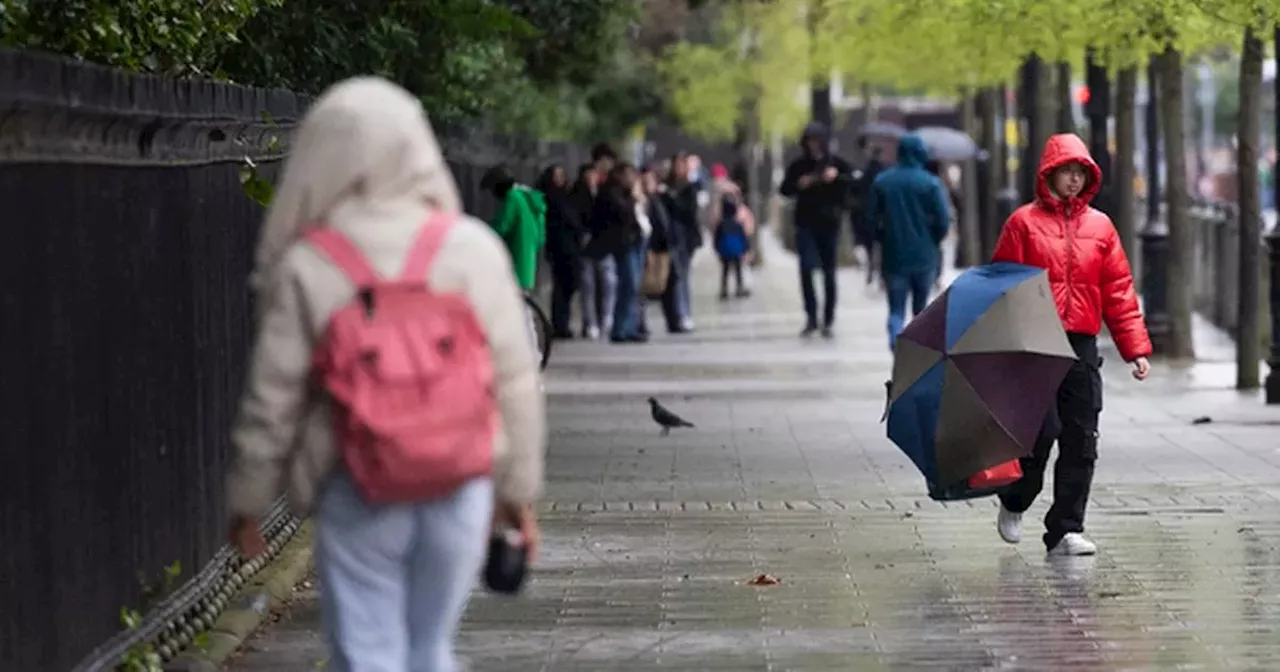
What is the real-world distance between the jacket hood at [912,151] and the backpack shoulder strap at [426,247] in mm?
16099

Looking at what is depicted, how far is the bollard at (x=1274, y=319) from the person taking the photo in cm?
1848

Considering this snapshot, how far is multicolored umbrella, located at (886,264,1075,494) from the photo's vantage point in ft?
36.3

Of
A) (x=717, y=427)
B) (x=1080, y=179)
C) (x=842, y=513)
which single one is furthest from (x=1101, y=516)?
(x=717, y=427)

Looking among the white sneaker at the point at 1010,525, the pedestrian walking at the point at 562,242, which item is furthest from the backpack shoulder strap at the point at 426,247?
the pedestrian walking at the point at 562,242

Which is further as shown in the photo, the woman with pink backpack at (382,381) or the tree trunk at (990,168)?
the tree trunk at (990,168)

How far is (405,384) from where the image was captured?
5.59m

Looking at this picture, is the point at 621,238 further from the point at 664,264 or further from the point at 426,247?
the point at 426,247

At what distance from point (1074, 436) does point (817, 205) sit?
15.2m

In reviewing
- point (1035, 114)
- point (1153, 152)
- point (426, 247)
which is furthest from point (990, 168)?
point (426, 247)

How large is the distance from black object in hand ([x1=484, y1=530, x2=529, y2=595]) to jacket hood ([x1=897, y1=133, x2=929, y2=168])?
15934 millimetres

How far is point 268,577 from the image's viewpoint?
10.8 m

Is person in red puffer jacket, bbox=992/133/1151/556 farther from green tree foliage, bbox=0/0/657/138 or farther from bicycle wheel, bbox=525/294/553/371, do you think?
bicycle wheel, bbox=525/294/553/371

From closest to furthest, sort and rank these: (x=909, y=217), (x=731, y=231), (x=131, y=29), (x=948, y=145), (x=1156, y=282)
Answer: (x=131, y=29), (x=909, y=217), (x=1156, y=282), (x=731, y=231), (x=948, y=145)

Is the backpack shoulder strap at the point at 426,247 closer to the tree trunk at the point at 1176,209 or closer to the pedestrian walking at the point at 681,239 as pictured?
the tree trunk at the point at 1176,209
